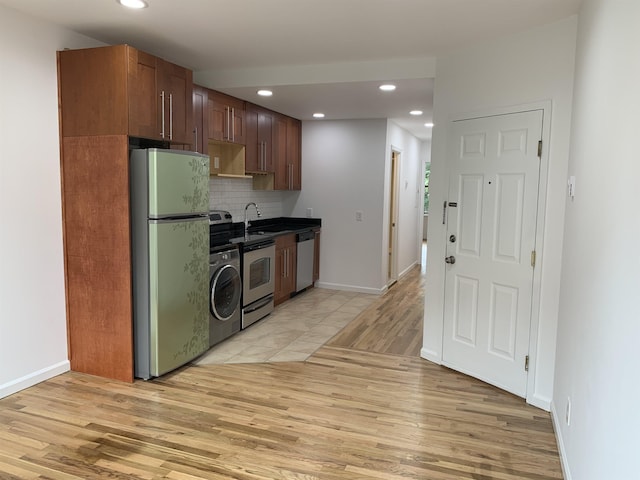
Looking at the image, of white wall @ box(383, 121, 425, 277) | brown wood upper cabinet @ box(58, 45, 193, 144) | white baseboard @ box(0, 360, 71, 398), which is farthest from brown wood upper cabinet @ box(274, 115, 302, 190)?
white baseboard @ box(0, 360, 71, 398)

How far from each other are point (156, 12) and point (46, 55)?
89 centimetres

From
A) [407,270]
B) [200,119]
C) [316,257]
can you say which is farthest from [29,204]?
[407,270]

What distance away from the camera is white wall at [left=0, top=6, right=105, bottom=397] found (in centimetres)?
304

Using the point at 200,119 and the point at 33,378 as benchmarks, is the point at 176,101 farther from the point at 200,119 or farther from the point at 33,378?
the point at 33,378

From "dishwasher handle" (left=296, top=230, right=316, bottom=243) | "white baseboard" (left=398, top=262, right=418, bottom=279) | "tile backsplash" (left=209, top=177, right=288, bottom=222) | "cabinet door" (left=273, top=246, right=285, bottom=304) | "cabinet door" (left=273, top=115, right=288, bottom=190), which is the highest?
"cabinet door" (left=273, top=115, right=288, bottom=190)

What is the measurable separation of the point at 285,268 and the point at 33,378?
9.78 ft

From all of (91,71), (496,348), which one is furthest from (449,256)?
(91,71)

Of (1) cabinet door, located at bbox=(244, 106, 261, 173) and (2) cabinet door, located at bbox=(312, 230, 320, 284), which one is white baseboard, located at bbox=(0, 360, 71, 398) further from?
(2) cabinet door, located at bbox=(312, 230, 320, 284)

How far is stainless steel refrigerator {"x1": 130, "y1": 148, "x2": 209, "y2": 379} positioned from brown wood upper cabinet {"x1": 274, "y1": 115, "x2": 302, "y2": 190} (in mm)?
2455

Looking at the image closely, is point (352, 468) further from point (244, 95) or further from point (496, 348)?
point (244, 95)

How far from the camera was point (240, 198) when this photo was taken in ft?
19.2

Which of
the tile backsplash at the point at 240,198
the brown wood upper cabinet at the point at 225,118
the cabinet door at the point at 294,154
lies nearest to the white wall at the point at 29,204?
the brown wood upper cabinet at the point at 225,118

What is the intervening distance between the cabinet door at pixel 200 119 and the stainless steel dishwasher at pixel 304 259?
1.93 metres

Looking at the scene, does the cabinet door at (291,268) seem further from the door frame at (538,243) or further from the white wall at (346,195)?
the door frame at (538,243)
